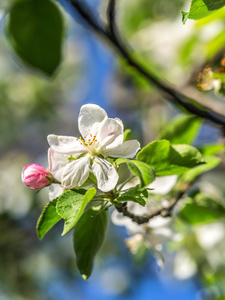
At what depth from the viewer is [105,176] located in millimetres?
719

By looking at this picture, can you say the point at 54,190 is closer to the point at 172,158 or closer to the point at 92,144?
the point at 92,144

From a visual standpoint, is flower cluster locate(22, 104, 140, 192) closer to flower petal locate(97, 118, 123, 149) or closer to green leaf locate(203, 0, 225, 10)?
flower petal locate(97, 118, 123, 149)

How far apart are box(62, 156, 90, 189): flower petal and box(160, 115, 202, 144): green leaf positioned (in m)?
0.31

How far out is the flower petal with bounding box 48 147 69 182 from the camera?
2.55 ft

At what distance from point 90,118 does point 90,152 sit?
2.8 inches

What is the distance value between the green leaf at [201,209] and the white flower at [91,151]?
445mm

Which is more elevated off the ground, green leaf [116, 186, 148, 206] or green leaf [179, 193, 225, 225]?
green leaf [116, 186, 148, 206]

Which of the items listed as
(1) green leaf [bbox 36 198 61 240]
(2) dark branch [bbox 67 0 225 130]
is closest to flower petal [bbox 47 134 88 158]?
(1) green leaf [bbox 36 198 61 240]

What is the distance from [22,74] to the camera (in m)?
4.44

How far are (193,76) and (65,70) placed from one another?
2.80 metres

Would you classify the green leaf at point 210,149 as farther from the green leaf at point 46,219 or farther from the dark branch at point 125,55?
the green leaf at point 46,219

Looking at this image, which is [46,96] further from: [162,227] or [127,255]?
[162,227]

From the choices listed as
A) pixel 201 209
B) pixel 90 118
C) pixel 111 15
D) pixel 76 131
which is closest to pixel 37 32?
pixel 111 15

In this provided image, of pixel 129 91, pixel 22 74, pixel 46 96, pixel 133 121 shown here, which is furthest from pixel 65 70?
pixel 133 121
